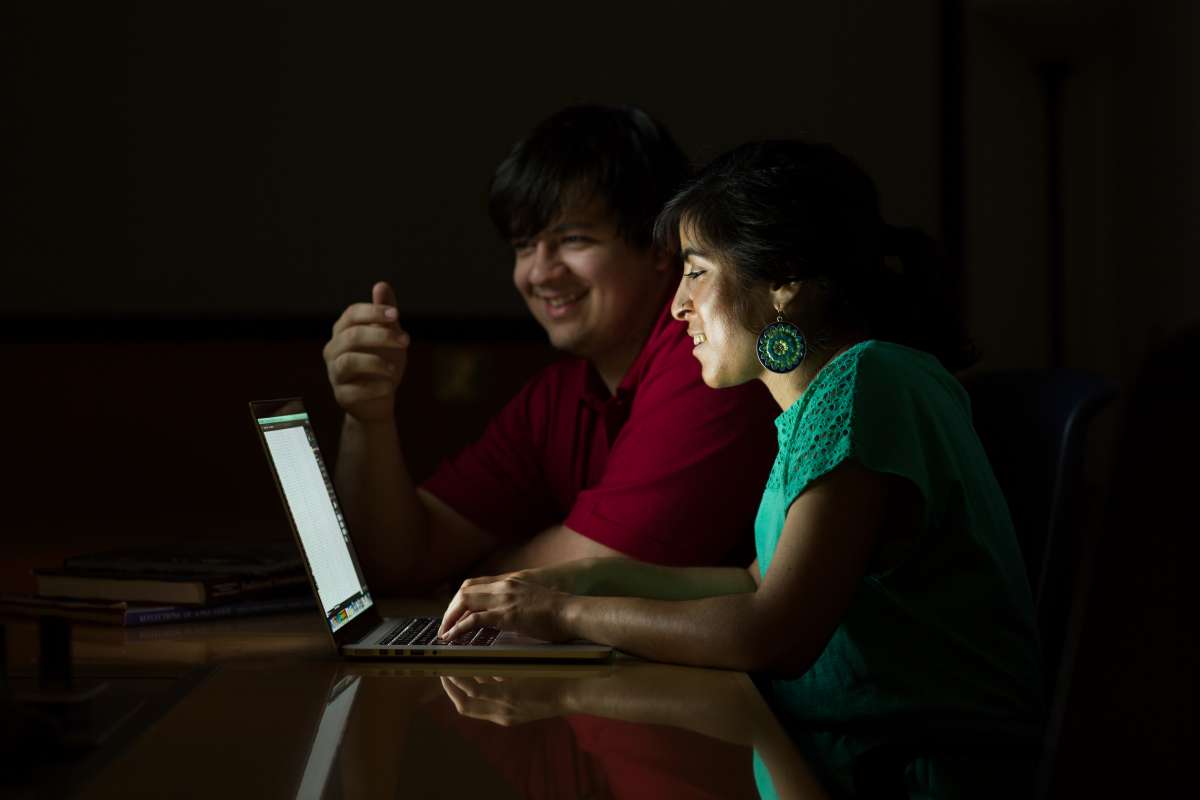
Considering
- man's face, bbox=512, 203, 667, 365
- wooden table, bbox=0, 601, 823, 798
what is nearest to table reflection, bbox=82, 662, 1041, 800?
wooden table, bbox=0, 601, 823, 798

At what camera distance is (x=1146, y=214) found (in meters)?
2.24

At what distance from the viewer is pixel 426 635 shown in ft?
3.98

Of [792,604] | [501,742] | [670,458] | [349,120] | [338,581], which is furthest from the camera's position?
[349,120]

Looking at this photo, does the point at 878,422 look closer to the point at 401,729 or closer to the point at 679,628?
the point at 679,628

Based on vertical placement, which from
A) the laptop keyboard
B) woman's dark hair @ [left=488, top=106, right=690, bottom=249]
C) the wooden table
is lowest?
the laptop keyboard

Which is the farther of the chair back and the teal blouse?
the chair back

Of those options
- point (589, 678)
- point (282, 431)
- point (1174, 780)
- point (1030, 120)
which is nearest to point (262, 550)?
point (282, 431)

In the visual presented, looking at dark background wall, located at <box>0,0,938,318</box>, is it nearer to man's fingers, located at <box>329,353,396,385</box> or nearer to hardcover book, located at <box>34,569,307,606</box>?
man's fingers, located at <box>329,353,396,385</box>

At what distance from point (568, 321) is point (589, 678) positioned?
789 mm

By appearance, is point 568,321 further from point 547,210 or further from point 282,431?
point 282,431

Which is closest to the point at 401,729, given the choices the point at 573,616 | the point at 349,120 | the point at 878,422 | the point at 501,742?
the point at 501,742

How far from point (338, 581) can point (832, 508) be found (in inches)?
20.1

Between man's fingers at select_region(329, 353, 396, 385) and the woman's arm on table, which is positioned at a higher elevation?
man's fingers at select_region(329, 353, 396, 385)

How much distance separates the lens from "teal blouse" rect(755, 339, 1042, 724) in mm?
1084
